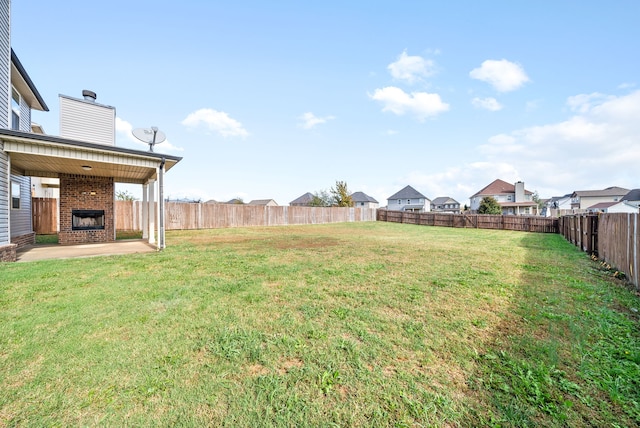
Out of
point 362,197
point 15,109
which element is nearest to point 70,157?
point 15,109

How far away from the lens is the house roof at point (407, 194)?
53812 millimetres

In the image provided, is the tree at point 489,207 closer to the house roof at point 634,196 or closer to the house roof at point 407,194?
the house roof at point 407,194

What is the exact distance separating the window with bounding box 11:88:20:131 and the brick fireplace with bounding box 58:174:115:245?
267cm

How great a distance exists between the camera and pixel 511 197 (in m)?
45.5

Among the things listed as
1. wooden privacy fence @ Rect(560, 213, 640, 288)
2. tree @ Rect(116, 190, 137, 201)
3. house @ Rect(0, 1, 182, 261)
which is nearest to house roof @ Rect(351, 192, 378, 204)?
tree @ Rect(116, 190, 137, 201)

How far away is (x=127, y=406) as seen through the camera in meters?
1.74

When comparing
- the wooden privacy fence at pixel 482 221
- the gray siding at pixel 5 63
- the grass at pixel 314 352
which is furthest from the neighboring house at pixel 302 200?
the grass at pixel 314 352

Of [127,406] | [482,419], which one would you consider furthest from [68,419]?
[482,419]

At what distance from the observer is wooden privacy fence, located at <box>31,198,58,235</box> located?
526 inches

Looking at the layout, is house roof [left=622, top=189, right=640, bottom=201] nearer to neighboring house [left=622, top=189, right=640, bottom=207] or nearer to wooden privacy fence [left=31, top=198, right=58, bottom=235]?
neighboring house [left=622, top=189, right=640, bottom=207]

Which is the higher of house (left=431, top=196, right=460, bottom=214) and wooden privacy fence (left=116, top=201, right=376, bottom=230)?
house (left=431, top=196, right=460, bottom=214)

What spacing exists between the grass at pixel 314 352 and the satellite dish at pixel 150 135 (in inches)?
235

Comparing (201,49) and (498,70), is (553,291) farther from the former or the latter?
(201,49)

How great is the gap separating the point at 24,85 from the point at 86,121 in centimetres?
264
